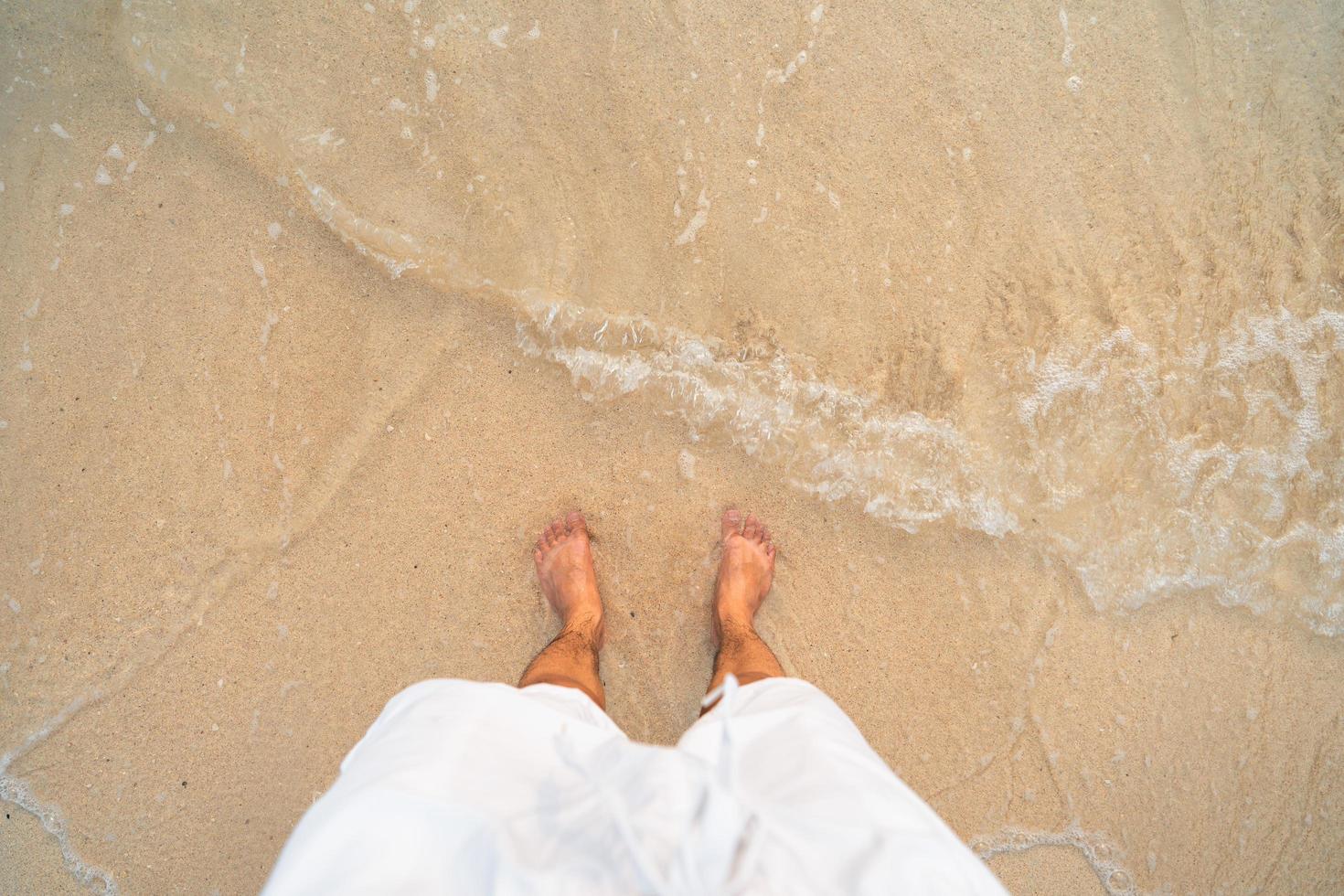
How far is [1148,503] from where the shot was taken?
2.10 metres

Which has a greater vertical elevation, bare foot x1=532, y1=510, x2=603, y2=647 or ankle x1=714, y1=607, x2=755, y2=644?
ankle x1=714, y1=607, x2=755, y2=644

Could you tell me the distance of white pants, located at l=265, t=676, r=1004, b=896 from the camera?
1060 mm

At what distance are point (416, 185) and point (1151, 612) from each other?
2.35 m

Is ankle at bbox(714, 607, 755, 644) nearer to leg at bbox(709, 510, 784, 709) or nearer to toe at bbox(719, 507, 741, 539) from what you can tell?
leg at bbox(709, 510, 784, 709)

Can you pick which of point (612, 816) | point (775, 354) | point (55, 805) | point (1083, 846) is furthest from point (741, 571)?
point (55, 805)

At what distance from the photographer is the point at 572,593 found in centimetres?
201

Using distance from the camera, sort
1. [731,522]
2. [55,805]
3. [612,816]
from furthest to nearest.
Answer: [731,522] → [55,805] → [612,816]

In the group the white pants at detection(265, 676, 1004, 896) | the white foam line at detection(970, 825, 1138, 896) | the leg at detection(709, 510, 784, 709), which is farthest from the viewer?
the white foam line at detection(970, 825, 1138, 896)

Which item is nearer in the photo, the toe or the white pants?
the white pants

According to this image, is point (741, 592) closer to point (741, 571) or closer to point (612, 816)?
point (741, 571)

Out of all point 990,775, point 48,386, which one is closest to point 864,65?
point 990,775

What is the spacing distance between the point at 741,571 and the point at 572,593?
1.50 feet

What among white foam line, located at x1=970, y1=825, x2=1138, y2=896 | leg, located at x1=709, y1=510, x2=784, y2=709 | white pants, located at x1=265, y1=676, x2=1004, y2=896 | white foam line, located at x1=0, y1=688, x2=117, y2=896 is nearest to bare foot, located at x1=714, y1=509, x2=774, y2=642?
leg, located at x1=709, y1=510, x2=784, y2=709

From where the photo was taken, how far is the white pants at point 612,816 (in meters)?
1.06
